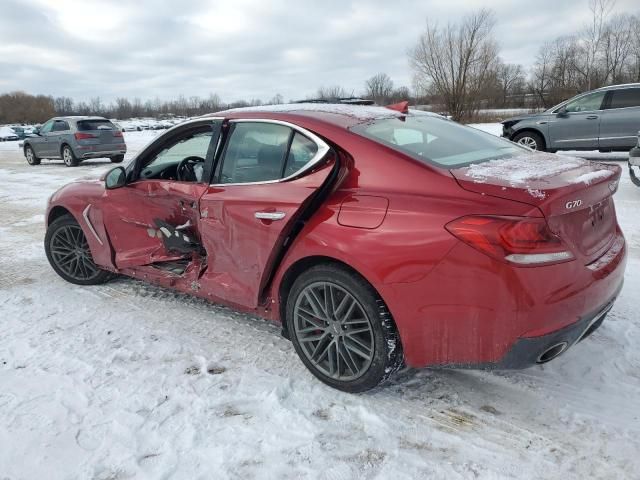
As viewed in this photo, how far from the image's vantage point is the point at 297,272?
2838mm

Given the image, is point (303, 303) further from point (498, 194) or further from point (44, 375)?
point (44, 375)

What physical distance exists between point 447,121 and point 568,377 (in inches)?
74.1

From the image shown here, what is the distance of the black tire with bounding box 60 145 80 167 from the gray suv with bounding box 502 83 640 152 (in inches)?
491

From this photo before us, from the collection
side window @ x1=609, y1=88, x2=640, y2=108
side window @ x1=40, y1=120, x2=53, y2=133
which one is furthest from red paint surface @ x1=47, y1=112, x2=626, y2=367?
side window @ x1=40, y1=120, x2=53, y2=133

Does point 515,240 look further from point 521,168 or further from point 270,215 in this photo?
point 270,215

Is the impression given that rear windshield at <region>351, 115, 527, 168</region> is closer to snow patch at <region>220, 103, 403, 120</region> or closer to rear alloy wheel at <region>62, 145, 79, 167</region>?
snow patch at <region>220, 103, 403, 120</region>

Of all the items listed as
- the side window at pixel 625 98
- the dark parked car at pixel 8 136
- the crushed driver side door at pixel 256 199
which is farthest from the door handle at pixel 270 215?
the dark parked car at pixel 8 136

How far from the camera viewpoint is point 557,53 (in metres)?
42.5

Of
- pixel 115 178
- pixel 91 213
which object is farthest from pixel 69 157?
pixel 115 178

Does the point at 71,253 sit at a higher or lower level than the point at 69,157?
lower

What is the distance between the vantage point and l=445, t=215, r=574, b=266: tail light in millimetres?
2111

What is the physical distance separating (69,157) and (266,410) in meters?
14.9

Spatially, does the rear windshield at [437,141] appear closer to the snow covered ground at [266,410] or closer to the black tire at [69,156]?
the snow covered ground at [266,410]

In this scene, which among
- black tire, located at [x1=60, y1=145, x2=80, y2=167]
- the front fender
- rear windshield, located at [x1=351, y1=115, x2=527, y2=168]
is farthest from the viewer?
black tire, located at [x1=60, y1=145, x2=80, y2=167]
